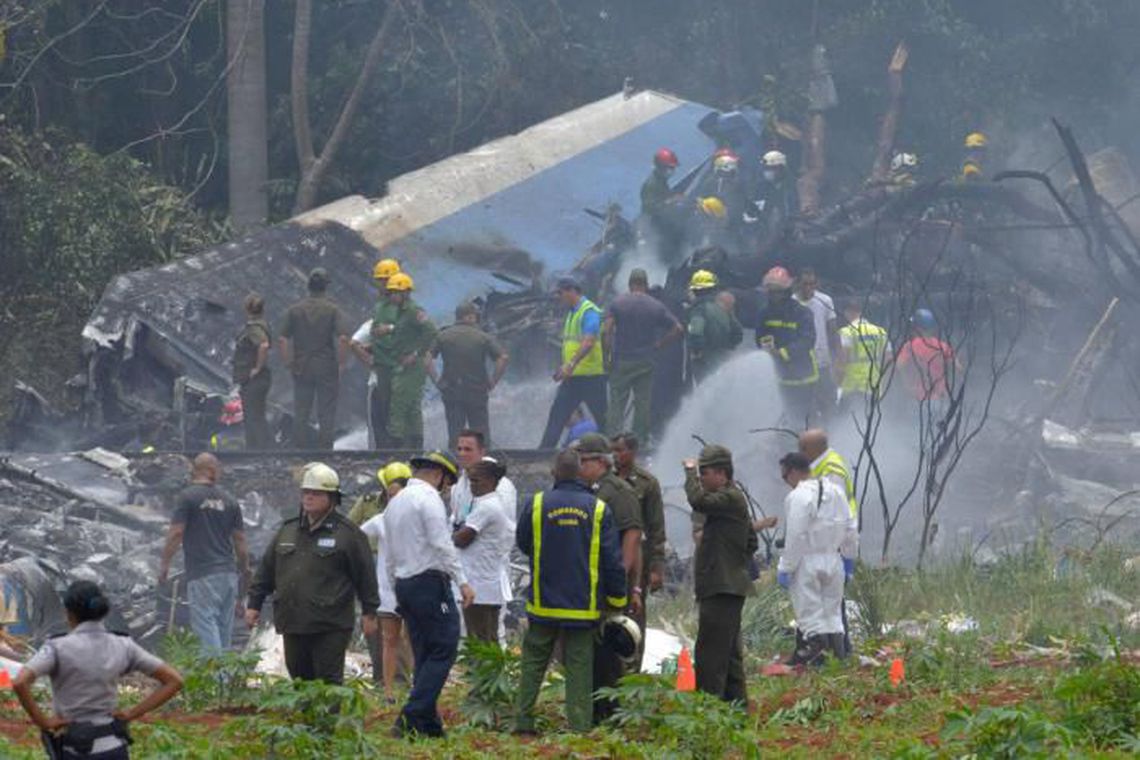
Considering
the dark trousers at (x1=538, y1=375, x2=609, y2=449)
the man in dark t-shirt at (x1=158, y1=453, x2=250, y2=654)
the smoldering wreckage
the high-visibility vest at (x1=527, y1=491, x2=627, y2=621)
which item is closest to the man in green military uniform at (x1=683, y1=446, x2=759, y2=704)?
the high-visibility vest at (x1=527, y1=491, x2=627, y2=621)

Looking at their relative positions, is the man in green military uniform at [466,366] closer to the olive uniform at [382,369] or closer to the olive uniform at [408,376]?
the olive uniform at [408,376]

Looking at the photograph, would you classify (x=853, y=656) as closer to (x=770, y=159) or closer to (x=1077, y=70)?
(x=770, y=159)

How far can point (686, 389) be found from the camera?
61.4 feet

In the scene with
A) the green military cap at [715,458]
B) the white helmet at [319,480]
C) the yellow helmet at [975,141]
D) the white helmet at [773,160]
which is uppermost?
the yellow helmet at [975,141]

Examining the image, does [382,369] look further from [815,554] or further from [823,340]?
[815,554]

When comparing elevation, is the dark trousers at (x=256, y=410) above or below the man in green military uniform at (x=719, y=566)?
above

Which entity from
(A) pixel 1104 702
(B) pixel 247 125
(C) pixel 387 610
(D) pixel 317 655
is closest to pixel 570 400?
(C) pixel 387 610

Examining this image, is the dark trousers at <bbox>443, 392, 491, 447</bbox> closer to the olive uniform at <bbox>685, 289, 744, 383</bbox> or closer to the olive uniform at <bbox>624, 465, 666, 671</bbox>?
the olive uniform at <bbox>685, 289, 744, 383</bbox>

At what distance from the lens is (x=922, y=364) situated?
62.3 ft

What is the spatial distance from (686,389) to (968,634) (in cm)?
666

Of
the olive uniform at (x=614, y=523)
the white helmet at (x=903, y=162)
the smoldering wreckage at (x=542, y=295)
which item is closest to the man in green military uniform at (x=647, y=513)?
the olive uniform at (x=614, y=523)

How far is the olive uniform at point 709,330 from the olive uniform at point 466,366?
2016mm

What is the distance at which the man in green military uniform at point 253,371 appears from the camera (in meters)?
17.1

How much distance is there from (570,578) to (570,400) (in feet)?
26.1
